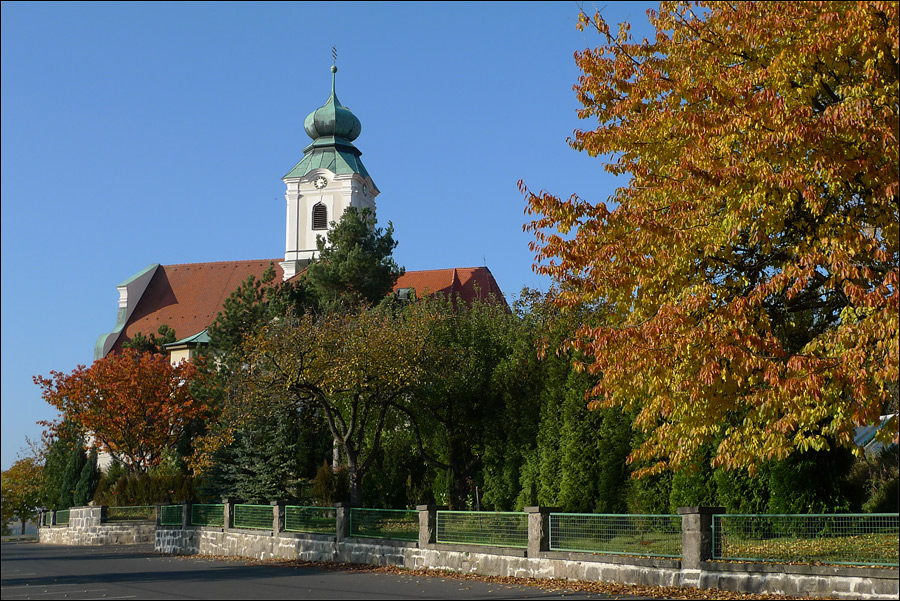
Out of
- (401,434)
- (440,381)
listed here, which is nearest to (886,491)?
(440,381)

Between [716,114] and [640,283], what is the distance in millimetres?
2621

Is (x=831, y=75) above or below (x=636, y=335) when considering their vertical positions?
above

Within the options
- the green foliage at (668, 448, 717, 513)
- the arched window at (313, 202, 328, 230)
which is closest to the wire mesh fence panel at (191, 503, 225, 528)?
the green foliage at (668, 448, 717, 513)

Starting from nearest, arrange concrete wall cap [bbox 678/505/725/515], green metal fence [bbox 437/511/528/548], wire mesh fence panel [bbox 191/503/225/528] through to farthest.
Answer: concrete wall cap [bbox 678/505/725/515]
green metal fence [bbox 437/511/528/548]
wire mesh fence panel [bbox 191/503/225/528]

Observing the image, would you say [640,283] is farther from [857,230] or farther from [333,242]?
[333,242]

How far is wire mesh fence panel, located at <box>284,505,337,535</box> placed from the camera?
19.8 metres

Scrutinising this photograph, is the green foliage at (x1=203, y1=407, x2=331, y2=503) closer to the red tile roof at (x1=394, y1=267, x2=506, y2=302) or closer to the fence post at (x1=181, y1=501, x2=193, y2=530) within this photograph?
the fence post at (x1=181, y1=501, x2=193, y2=530)

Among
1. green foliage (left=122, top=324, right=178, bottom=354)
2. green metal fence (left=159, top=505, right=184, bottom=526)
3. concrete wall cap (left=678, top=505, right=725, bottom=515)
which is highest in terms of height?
green foliage (left=122, top=324, right=178, bottom=354)

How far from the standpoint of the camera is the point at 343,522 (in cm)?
1919

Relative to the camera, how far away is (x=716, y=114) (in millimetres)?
12414

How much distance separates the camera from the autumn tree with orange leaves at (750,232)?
11.1 metres

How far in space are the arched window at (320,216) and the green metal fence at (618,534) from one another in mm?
46245

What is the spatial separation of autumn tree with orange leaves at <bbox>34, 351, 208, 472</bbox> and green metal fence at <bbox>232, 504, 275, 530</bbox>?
1227 cm

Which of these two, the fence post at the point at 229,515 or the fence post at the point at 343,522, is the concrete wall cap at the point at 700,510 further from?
the fence post at the point at 229,515
